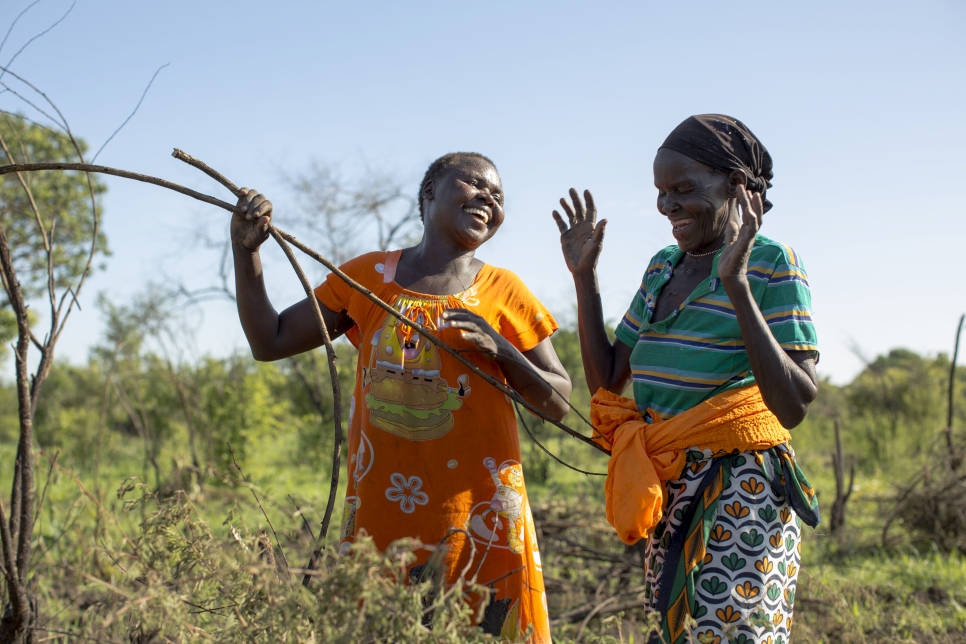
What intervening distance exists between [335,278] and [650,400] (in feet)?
3.30

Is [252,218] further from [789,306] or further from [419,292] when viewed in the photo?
[789,306]

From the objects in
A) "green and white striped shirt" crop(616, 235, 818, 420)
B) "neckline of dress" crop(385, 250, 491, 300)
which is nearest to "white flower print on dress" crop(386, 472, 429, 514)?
"neckline of dress" crop(385, 250, 491, 300)

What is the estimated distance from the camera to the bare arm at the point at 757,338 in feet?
5.47

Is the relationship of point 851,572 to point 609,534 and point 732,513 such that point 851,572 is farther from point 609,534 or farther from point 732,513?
point 732,513

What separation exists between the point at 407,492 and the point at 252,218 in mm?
821

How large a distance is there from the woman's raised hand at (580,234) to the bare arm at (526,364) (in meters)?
0.28

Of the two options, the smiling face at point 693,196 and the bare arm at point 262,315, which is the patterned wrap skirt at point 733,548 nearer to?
the smiling face at point 693,196

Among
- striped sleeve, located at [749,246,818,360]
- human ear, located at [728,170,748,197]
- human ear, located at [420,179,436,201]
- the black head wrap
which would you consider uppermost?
human ear, located at [420,179,436,201]

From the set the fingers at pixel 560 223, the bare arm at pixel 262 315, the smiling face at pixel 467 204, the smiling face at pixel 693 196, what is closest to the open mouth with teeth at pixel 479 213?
the smiling face at pixel 467 204

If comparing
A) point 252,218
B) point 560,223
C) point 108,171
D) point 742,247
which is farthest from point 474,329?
point 108,171

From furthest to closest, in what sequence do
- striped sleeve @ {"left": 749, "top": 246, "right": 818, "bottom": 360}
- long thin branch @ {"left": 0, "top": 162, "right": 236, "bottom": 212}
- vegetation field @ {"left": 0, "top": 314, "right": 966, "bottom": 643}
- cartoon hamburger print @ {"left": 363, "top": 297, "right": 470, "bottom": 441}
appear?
cartoon hamburger print @ {"left": 363, "top": 297, "right": 470, "bottom": 441} → striped sleeve @ {"left": 749, "top": 246, "right": 818, "bottom": 360} → long thin branch @ {"left": 0, "top": 162, "right": 236, "bottom": 212} → vegetation field @ {"left": 0, "top": 314, "right": 966, "bottom": 643}

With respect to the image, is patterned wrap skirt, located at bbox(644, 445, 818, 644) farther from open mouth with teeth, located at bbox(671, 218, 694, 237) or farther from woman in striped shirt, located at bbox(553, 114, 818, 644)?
open mouth with teeth, located at bbox(671, 218, 694, 237)

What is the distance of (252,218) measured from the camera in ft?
6.57

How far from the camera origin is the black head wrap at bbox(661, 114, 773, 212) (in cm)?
193
